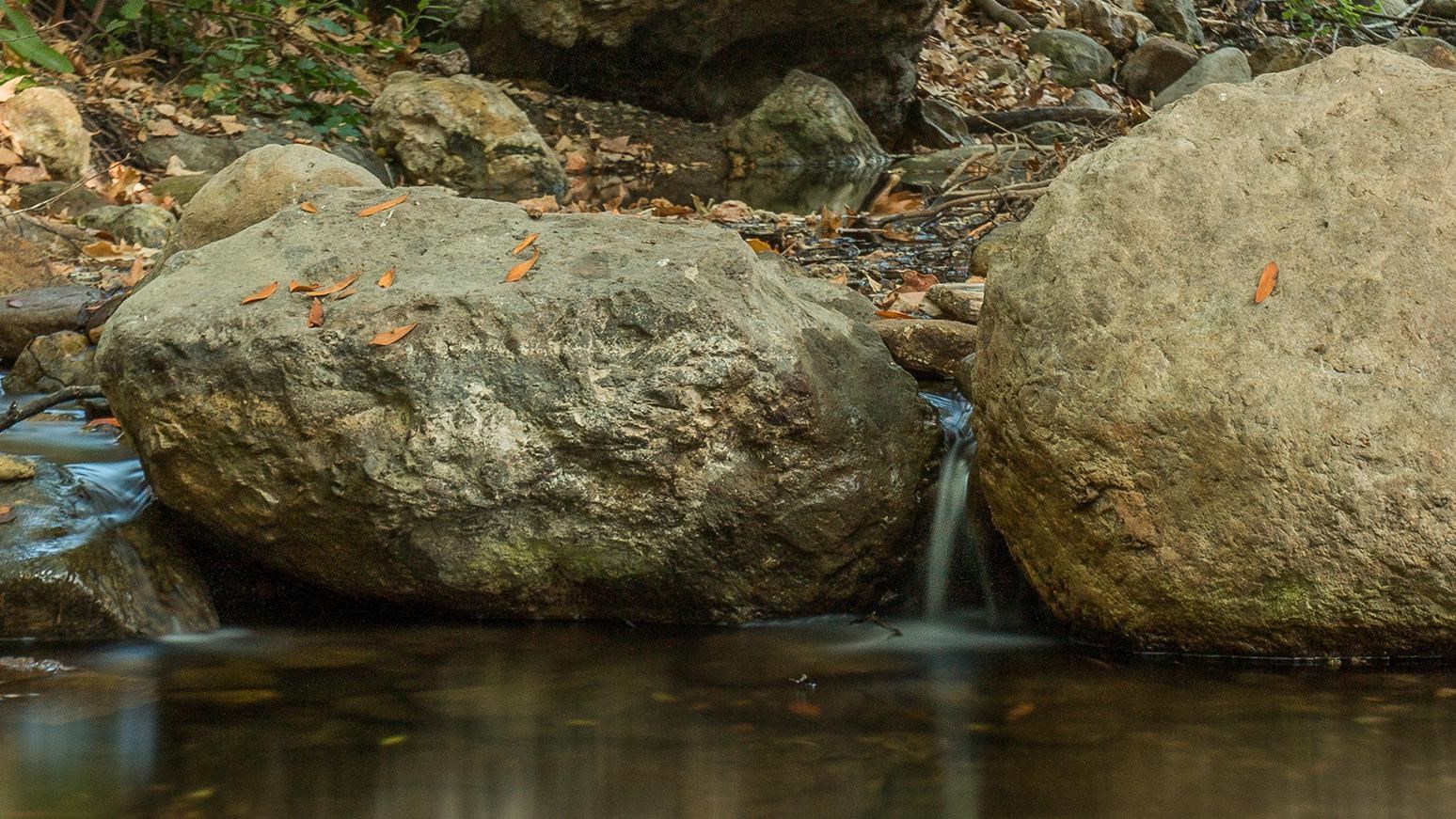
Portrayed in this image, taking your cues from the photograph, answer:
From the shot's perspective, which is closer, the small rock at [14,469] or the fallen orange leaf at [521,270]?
the fallen orange leaf at [521,270]

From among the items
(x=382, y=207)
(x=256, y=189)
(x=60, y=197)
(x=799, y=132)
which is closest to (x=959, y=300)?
(x=382, y=207)

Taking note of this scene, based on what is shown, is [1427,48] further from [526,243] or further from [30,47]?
[30,47]

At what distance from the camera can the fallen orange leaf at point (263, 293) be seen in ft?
12.0

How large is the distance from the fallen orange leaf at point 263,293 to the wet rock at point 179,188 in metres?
4.63

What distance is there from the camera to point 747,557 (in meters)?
3.66

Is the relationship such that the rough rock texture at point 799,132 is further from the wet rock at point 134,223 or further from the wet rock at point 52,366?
the wet rock at point 52,366

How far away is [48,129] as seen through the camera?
311 inches

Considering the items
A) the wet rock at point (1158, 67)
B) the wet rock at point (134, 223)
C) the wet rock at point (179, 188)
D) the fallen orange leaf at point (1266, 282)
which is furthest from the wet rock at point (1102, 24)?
the fallen orange leaf at point (1266, 282)

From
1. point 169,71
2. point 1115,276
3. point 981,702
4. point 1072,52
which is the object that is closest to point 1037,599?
point 981,702

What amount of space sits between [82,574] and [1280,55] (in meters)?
13.8

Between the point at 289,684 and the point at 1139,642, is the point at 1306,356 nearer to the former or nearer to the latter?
the point at 1139,642

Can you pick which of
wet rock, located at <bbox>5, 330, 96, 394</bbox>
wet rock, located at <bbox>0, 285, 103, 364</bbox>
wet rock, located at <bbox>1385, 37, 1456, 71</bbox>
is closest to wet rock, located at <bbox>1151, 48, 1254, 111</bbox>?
wet rock, located at <bbox>1385, 37, 1456, 71</bbox>

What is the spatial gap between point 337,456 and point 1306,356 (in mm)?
2400

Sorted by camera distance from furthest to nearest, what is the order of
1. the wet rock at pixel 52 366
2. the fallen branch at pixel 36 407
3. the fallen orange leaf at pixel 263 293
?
1. the wet rock at pixel 52 366
2. the fallen branch at pixel 36 407
3. the fallen orange leaf at pixel 263 293
